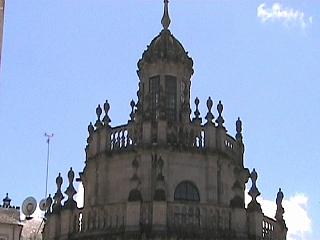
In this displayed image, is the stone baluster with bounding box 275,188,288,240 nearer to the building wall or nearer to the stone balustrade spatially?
the stone balustrade

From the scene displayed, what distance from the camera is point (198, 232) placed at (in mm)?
28719

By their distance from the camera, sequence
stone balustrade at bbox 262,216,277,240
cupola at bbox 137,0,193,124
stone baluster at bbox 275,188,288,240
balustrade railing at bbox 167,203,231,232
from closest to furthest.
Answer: balustrade railing at bbox 167,203,231,232
stone balustrade at bbox 262,216,277,240
stone baluster at bbox 275,188,288,240
cupola at bbox 137,0,193,124

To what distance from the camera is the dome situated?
33.8 m

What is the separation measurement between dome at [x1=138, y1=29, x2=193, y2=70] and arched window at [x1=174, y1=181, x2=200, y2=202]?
5.49m

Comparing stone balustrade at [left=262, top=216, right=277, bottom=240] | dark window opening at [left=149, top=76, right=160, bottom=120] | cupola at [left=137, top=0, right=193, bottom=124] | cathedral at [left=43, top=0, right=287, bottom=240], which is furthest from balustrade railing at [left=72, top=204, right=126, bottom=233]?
stone balustrade at [left=262, top=216, right=277, bottom=240]

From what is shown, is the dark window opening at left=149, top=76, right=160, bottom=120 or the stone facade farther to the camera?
the stone facade

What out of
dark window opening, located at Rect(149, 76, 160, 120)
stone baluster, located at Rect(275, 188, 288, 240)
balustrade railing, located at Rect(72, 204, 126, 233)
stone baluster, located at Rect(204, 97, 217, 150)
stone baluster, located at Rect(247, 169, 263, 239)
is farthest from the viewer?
dark window opening, located at Rect(149, 76, 160, 120)

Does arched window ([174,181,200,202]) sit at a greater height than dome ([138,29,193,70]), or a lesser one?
lesser

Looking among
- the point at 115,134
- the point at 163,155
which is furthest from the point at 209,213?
the point at 115,134

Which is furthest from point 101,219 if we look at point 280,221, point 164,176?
point 280,221

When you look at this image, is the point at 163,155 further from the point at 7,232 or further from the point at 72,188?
the point at 7,232

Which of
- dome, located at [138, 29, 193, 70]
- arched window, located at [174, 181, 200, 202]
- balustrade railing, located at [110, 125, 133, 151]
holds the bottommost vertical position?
arched window, located at [174, 181, 200, 202]

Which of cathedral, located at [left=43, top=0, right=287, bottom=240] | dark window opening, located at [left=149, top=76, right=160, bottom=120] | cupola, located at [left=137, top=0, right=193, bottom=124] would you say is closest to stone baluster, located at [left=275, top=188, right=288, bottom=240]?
cathedral, located at [left=43, top=0, right=287, bottom=240]

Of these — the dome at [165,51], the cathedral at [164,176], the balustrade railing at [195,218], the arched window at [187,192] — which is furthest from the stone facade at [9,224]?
the balustrade railing at [195,218]
